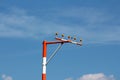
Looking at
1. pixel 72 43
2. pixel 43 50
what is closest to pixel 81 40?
pixel 72 43

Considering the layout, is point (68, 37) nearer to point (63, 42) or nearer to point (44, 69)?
point (63, 42)

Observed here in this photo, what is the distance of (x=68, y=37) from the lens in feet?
279

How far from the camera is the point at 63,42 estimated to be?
84.7 metres

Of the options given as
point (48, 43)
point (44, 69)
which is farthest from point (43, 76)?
point (48, 43)

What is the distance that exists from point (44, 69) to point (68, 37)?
903 centimetres

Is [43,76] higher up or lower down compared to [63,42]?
lower down

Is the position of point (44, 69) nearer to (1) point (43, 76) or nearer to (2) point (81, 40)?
(1) point (43, 76)

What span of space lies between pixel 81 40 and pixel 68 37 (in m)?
3.39

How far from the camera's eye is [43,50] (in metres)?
86.1

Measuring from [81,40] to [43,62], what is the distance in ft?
33.3

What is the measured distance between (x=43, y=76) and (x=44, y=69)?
1.79 m

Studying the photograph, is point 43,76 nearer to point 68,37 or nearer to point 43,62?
point 43,62

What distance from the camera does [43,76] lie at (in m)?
82.9

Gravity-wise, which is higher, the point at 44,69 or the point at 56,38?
the point at 56,38
